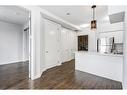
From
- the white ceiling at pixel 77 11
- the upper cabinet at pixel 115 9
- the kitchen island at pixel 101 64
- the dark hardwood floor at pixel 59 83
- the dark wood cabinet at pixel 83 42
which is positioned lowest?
the dark hardwood floor at pixel 59 83

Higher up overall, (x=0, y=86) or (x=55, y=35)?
(x=55, y=35)

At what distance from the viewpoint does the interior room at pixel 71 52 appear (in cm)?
308

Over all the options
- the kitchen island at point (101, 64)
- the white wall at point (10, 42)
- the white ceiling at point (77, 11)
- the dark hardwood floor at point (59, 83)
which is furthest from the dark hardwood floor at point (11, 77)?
the white ceiling at point (77, 11)

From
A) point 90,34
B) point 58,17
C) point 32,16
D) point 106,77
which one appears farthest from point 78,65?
point 90,34

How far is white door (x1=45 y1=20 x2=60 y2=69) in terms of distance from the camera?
489 cm

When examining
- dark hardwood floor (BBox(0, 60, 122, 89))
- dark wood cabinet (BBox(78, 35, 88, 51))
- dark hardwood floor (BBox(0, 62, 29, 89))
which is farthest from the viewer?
dark wood cabinet (BBox(78, 35, 88, 51))

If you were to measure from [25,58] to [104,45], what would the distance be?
5.84m

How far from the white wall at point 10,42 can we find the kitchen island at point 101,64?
14.8 ft

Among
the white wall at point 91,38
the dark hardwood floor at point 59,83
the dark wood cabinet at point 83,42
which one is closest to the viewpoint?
the dark hardwood floor at point 59,83

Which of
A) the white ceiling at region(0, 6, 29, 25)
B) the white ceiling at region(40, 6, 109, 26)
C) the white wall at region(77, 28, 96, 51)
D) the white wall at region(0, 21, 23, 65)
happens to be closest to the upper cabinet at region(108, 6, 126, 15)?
the white ceiling at region(40, 6, 109, 26)

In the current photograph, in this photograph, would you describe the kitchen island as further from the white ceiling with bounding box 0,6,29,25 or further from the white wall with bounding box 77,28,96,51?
the white wall with bounding box 77,28,96,51

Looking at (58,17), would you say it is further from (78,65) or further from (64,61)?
(64,61)

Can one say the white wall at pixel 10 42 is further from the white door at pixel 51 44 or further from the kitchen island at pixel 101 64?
the kitchen island at pixel 101 64

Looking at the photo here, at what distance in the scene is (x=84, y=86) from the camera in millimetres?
2936
